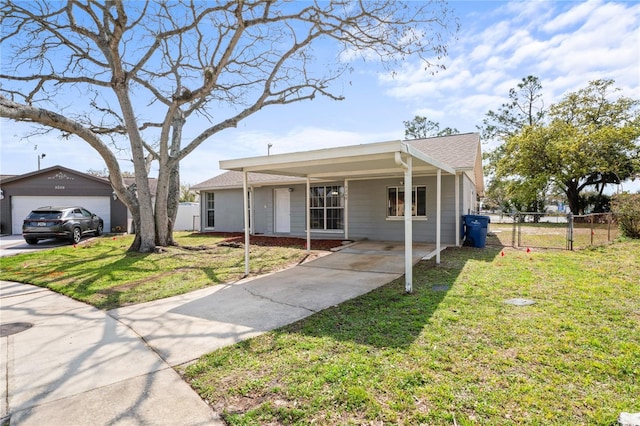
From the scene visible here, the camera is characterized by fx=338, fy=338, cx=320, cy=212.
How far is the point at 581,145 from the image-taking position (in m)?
22.6

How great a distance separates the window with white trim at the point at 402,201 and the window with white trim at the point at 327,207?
198 centimetres

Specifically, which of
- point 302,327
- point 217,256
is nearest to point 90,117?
point 217,256

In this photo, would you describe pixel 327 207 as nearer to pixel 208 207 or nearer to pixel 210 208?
pixel 210 208

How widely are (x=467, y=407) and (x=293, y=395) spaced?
50.9 inches

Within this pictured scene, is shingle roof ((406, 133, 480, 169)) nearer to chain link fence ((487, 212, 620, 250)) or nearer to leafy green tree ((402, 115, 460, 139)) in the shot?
chain link fence ((487, 212, 620, 250))

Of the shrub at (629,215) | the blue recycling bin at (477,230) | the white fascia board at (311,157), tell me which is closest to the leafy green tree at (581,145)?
the shrub at (629,215)

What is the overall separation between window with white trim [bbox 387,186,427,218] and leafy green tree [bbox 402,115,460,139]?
35.7 metres

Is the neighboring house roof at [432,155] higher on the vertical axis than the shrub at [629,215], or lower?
higher

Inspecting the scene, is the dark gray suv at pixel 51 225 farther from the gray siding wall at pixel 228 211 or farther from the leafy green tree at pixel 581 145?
the leafy green tree at pixel 581 145

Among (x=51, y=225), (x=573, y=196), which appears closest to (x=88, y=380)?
(x=51, y=225)

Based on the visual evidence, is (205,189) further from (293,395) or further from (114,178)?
(293,395)

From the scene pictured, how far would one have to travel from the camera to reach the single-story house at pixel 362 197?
30.5 ft

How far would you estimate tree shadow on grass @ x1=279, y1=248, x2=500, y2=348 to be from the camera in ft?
12.4

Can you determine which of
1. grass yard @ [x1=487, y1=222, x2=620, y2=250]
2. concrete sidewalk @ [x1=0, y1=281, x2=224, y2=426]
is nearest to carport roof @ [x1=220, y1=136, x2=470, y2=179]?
concrete sidewalk @ [x1=0, y1=281, x2=224, y2=426]
